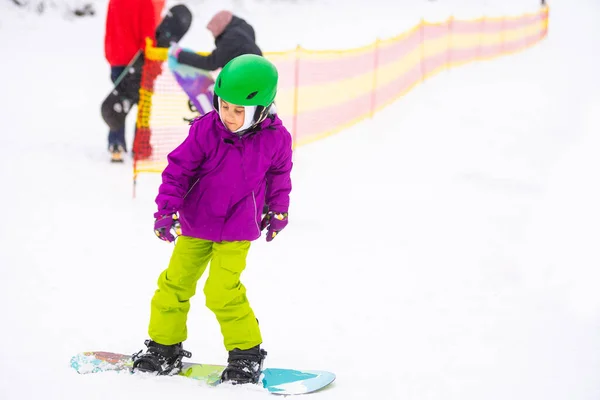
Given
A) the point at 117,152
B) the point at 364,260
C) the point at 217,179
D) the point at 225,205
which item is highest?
the point at 217,179

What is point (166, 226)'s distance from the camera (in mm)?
3492

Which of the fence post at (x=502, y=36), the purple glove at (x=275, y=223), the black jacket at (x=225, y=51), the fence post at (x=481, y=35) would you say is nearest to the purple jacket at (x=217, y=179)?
the purple glove at (x=275, y=223)

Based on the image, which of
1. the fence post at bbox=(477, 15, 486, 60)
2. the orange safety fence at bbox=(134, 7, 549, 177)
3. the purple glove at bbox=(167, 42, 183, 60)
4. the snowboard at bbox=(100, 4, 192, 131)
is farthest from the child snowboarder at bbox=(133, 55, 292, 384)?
the fence post at bbox=(477, 15, 486, 60)

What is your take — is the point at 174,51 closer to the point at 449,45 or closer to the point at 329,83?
the point at 329,83

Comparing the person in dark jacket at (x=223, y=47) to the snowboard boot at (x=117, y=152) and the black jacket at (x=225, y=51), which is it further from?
the snowboard boot at (x=117, y=152)

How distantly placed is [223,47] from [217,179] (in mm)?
4116

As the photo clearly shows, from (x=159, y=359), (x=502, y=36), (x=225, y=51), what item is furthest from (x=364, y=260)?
(x=502, y=36)

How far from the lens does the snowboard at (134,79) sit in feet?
26.4

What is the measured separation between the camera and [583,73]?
18.1 meters

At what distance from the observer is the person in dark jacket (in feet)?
24.2

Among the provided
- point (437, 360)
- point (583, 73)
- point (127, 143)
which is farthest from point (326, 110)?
point (583, 73)

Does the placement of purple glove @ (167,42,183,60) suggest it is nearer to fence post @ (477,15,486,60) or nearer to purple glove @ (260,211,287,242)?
purple glove @ (260,211,287,242)

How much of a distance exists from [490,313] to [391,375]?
1220 millimetres

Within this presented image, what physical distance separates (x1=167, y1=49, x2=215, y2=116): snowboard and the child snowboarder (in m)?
4.06
